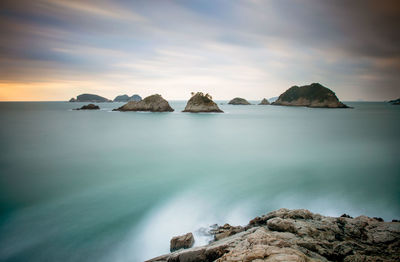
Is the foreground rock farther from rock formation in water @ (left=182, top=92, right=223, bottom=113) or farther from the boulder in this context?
rock formation in water @ (left=182, top=92, right=223, bottom=113)

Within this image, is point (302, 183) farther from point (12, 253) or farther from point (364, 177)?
point (12, 253)

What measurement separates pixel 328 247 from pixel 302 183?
6525mm

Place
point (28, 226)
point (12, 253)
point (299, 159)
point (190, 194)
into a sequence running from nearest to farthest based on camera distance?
point (12, 253) < point (28, 226) < point (190, 194) < point (299, 159)

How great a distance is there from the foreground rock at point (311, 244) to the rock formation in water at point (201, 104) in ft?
194

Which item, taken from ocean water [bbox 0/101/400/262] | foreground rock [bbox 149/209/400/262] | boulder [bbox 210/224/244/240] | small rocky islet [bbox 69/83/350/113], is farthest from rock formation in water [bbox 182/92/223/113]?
foreground rock [bbox 149/209/400/262]

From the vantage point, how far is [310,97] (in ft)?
419

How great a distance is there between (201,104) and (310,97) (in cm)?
9730

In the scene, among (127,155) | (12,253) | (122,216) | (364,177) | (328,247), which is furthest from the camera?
(127,155)

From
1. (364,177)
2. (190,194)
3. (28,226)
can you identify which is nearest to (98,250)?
(28,226)

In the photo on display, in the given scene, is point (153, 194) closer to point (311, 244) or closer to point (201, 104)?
point (311, 244)

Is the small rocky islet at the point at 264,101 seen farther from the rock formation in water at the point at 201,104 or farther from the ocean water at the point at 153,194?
the ocean water at the point at 153,194

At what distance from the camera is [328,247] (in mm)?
3738

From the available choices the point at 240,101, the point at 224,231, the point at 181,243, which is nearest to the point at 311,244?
the point at 224,231

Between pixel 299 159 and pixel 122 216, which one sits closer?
pixel 122 216
